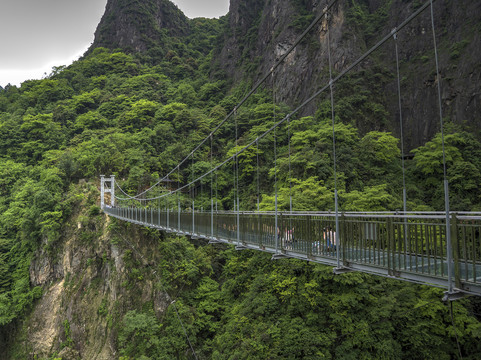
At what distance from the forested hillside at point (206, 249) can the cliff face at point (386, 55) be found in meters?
0.41

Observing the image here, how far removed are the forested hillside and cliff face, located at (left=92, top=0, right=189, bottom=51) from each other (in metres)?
16.8

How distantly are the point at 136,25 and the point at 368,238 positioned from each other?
45.4m

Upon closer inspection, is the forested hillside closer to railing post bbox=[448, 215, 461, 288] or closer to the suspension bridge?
the suspension bridge

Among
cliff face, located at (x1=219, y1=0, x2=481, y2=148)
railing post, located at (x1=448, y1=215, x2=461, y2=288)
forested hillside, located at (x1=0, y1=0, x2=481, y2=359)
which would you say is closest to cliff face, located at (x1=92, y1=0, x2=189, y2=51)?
cliff face, located at (x1=219, y1=0, x2=481, y2=148)

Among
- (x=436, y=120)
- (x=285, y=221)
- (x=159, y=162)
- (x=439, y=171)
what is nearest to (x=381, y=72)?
(x=436, y=120)

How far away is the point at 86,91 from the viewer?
3164cm

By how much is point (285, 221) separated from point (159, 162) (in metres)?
17.5

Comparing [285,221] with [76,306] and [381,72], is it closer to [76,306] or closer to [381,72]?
[76,306]

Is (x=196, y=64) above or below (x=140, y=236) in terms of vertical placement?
above

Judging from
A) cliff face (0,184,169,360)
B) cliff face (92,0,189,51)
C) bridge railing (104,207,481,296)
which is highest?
cliff face (92,0,189,51)

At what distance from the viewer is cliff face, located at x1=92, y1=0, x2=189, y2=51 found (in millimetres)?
41844

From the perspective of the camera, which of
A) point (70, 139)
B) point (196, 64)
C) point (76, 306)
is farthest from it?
point (196, 64)

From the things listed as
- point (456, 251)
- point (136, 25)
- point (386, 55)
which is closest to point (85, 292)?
point (456, 251)

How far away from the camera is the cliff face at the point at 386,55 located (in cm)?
1677
